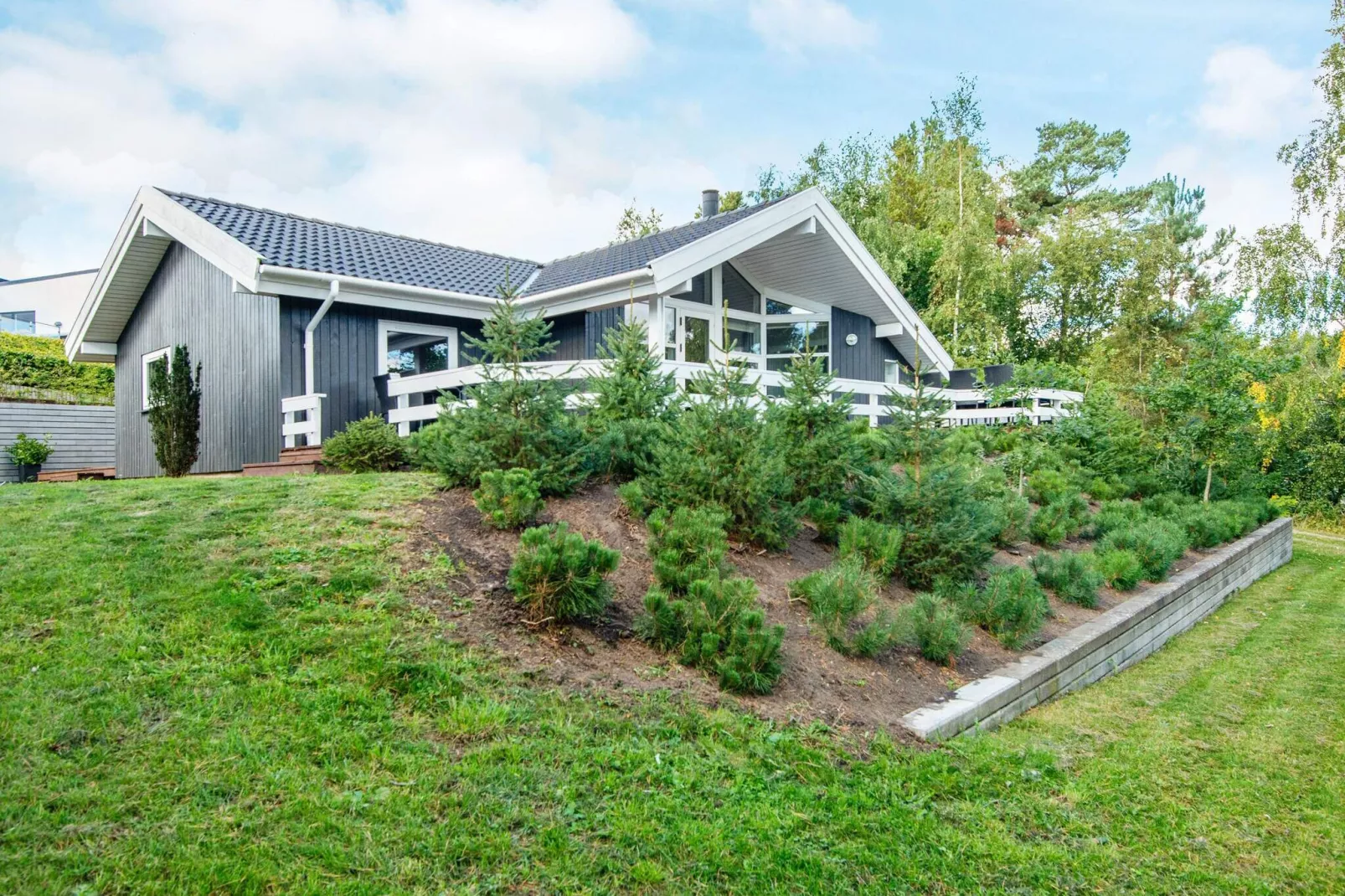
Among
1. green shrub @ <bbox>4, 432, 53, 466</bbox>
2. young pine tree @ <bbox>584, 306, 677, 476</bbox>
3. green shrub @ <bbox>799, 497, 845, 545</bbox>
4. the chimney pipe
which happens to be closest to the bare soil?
green shrub @ <bbox>799, 497, 845, 545</bbox>

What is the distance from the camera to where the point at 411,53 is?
1117cm

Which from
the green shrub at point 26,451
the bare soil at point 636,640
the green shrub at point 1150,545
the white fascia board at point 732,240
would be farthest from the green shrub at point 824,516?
the green shrub at point 26,451

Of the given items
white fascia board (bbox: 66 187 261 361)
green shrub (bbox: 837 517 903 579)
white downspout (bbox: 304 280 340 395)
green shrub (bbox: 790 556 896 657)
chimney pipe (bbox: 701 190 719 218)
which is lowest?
green shrub (bbox: 790 556 896 657)

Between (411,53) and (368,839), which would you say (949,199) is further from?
(368,839)

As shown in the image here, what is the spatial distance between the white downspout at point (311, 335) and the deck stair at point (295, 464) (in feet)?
3.21

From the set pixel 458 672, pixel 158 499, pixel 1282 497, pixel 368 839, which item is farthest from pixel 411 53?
pixel 1282 497

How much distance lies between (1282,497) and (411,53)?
18146 mm

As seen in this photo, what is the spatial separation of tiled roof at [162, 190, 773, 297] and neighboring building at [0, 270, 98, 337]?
2899 centimetres

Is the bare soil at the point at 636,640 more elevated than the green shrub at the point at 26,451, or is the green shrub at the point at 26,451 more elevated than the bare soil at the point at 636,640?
the green shrub at the point at 26,451

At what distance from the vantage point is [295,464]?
345 inches

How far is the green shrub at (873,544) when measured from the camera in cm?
554

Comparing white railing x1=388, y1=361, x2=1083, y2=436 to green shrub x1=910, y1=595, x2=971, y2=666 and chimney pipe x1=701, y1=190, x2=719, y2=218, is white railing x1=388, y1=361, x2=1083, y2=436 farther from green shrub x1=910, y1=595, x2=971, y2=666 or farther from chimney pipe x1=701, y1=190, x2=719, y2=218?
chimney pipe x1=701, y1=190, x2=719, y2=218

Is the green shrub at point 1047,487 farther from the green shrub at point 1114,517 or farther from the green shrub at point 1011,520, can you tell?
the green shrub at point 1011,520

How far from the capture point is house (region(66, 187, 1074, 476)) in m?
9.90
